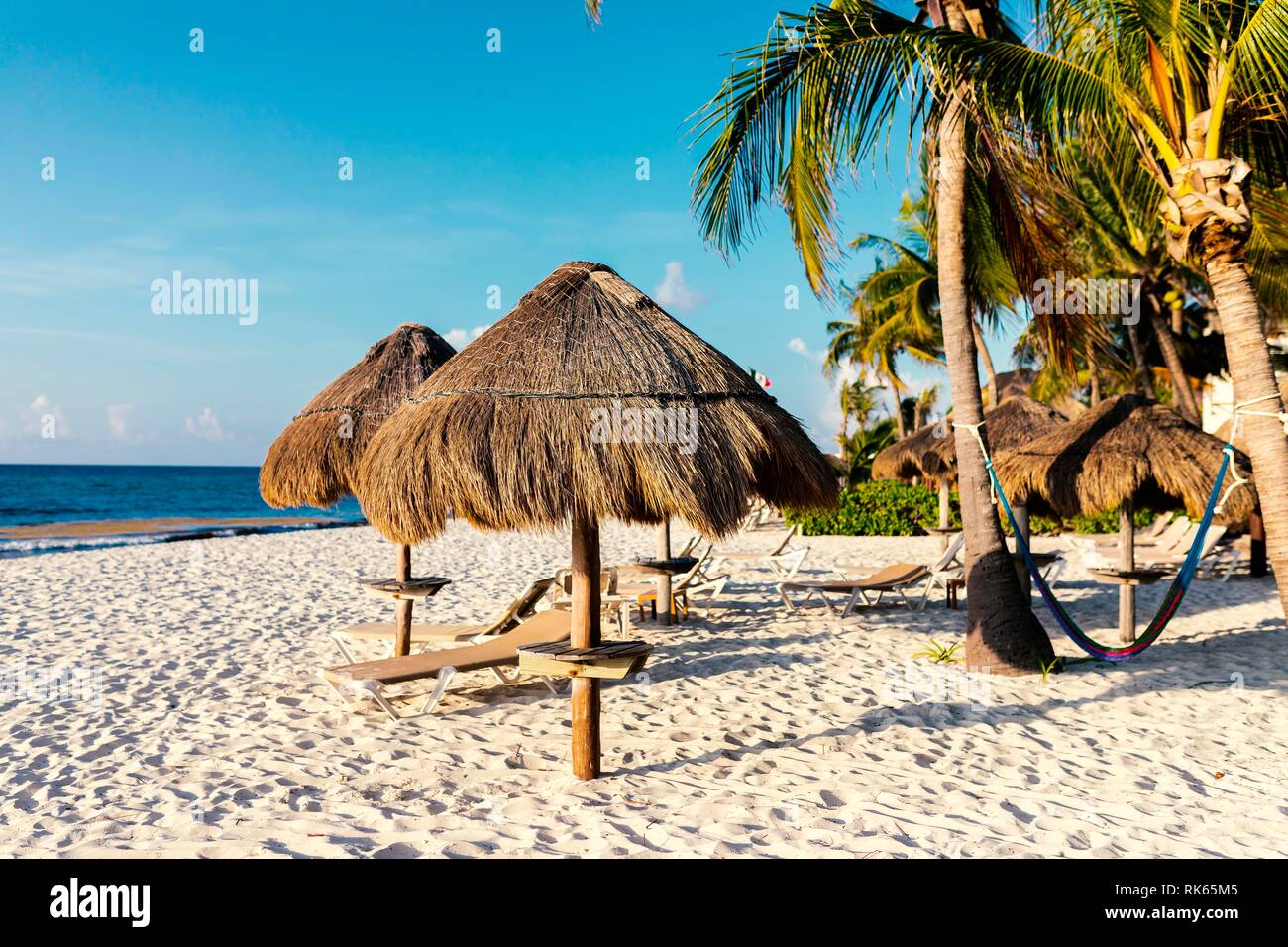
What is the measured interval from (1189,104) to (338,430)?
6.61 meters

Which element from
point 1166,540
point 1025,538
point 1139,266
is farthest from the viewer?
point 1139,266

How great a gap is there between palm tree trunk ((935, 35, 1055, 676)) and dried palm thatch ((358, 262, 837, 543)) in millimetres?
2799

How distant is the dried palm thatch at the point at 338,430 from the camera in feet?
25.2

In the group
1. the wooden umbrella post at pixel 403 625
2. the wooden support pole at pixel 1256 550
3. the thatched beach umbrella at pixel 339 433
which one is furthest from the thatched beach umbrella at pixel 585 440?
the wooden support pole at pixel 1256 550

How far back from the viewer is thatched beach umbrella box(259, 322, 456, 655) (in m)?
7.66

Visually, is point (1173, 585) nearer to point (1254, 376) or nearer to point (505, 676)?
point (1254, 376)

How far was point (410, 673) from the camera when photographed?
5.96 meters

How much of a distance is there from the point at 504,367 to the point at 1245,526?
15.7 metres

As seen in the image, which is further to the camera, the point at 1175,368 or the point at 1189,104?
the point at 1175,368

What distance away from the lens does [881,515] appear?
21.9m

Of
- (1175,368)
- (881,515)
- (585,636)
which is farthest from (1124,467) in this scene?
(881,515)

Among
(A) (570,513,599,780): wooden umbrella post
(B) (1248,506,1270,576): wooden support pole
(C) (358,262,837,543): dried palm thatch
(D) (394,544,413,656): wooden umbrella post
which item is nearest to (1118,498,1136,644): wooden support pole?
(C) (358,262,837,543): dried palm thatch

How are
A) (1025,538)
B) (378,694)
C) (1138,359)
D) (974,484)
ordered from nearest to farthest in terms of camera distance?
(378,694), (974,484), (1025,538), (1138,359)

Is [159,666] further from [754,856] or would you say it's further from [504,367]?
[754,856]
